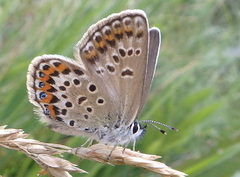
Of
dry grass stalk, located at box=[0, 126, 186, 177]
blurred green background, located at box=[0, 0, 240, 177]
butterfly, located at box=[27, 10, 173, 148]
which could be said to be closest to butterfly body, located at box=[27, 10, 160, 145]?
butterfly, located at box=[27, 10, 173, 148]

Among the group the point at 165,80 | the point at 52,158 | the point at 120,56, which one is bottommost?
the point at 52,158

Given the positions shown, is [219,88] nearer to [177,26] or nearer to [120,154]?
[177,26]

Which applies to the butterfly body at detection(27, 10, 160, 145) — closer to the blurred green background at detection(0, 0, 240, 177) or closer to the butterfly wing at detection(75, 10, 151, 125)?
the butterfly wing at detection(75, 10, 151, 125)

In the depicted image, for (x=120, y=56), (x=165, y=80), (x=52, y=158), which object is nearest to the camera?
(x=52, y=158)

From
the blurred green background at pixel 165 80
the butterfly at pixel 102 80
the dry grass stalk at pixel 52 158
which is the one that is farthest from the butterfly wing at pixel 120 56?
the blurred green background at pixel 165 80

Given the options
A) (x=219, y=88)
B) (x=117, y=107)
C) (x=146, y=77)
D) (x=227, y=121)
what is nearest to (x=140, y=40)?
(x=146, y=77)

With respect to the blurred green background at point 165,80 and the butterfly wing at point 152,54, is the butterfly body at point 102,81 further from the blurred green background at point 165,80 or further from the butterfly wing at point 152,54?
the blurred green background at point 165,80

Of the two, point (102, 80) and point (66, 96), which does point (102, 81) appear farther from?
point (66, 96)

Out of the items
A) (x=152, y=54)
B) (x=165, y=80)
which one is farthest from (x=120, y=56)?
(x=165, y=80)

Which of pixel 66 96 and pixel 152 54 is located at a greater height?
pixel 152 54
